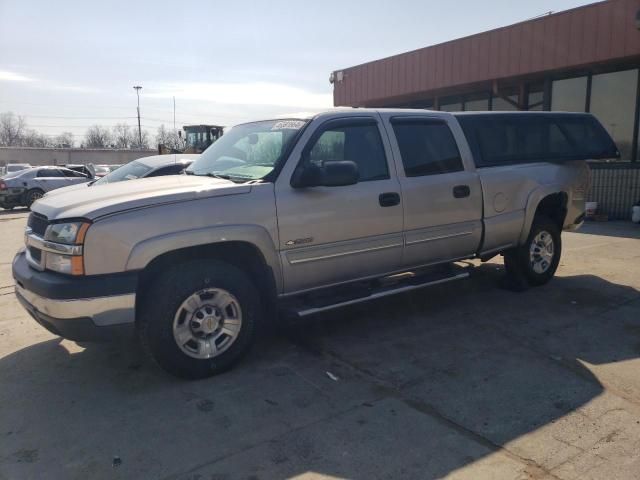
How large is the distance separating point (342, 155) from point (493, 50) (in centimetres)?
1149

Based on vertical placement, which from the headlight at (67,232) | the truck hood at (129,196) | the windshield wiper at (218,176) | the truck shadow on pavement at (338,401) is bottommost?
the truck shadow on pavement at (338,401)

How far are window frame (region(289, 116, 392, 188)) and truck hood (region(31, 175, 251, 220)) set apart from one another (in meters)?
0.45

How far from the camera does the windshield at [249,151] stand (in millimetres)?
4188

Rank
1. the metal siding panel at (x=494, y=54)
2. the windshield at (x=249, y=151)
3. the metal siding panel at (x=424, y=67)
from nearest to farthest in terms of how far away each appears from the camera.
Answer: the windshield at (x=249, y=151)
the metal siding panel at (x=494, y=54)
the metal siding panel at (x=424, y=67)

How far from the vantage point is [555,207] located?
6281mm

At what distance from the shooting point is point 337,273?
4348mm

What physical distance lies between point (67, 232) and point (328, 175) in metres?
1.86

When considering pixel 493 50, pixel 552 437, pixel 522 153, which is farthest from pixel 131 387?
pixel 493 50

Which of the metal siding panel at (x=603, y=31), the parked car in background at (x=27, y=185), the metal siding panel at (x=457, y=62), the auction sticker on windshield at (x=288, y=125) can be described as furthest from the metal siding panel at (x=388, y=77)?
the auction sticker on windshield at (x=288, y=125)

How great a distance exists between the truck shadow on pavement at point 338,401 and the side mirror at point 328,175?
4.68 ft

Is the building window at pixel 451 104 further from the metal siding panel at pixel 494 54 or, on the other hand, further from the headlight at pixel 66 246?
the headlight at pixel 66 246

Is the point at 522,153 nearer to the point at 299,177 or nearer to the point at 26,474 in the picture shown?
the point at 299,177

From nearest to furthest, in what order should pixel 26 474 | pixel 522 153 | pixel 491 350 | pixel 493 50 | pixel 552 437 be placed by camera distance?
pixel 26 474, pixel 552 437, pixel 491 350, pixel 522 153, pixel 493 50

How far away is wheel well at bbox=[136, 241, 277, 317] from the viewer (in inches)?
144
